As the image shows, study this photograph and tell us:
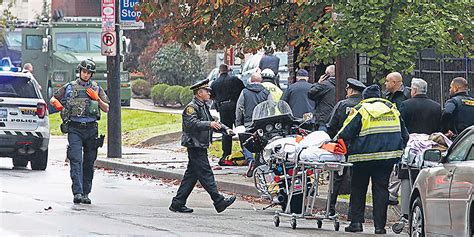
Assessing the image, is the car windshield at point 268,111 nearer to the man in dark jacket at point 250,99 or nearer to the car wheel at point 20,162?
the man in dark jacket at point 250,99

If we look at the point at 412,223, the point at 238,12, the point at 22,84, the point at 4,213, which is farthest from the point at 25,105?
the point at 412,223

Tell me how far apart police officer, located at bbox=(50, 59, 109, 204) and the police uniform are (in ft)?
14.9

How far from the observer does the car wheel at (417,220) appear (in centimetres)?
1198

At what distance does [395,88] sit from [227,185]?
4.15 m

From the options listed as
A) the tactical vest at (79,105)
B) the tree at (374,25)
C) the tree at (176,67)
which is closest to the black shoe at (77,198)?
the tactical vest at (79,105)

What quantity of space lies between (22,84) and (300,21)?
533cm

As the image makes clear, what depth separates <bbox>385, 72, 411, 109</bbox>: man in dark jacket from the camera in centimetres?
1535

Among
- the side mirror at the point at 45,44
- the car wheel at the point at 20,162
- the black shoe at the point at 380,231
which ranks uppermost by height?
the side mirror at the point at 45,44

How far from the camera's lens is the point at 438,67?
69.5 ft

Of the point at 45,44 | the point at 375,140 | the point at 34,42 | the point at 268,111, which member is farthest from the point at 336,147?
the point at 34,42

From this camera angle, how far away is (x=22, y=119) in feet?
67.3

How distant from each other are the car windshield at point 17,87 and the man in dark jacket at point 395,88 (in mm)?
7611

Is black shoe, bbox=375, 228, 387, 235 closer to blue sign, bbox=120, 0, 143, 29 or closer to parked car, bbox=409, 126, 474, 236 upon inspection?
parked car, bbox=409, 126, 474, 236

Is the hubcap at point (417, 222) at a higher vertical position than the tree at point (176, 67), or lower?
lower
